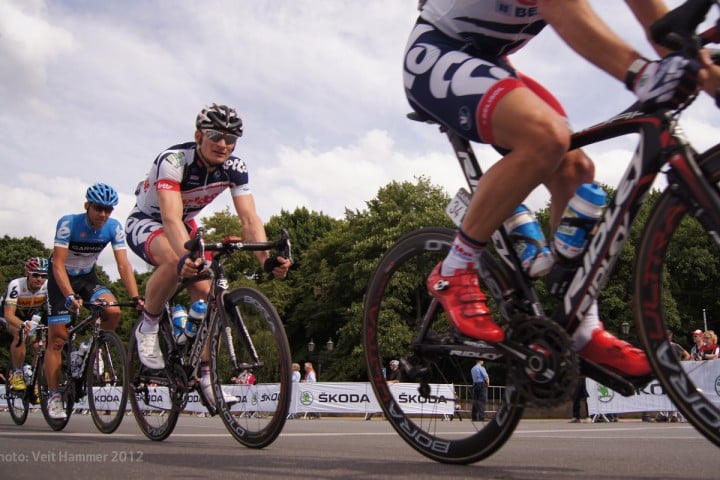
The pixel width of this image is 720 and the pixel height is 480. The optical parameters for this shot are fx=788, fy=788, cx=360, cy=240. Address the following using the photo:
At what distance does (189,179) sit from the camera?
22.0 feet

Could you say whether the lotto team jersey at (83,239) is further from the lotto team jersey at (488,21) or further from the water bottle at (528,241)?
the water bottle at (528,241)

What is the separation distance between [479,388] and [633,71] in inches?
63.0

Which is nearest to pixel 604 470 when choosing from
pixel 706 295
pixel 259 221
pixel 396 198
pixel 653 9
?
pixel 706 295

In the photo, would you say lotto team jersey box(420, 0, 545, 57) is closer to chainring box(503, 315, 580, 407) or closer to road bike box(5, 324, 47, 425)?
chainring box(503, 315, 580, 407)

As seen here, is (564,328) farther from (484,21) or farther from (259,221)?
(259,221)

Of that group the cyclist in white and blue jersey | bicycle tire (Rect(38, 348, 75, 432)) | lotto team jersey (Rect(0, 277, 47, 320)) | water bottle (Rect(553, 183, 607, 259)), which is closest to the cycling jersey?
lotto team jersey (Rect(0, 277, 47, 320))

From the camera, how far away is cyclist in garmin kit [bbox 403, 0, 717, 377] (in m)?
3.09

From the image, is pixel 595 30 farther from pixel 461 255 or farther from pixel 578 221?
pixel 461 255

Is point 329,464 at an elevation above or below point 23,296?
below

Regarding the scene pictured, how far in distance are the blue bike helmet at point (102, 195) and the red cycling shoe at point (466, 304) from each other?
20.4ft

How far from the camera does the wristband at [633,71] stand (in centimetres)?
298

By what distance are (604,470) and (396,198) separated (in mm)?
49482

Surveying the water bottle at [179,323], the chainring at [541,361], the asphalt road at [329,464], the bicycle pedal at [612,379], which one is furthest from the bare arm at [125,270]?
the bicycle pedal at [612,379]

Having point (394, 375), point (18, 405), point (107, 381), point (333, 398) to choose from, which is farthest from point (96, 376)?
point (333, 398)
